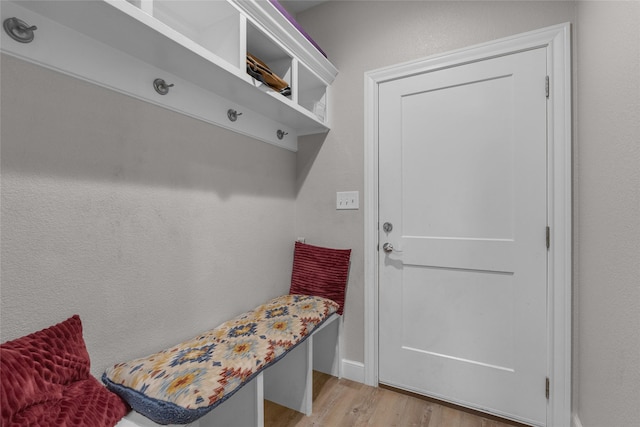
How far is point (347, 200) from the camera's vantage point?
1.92 meters

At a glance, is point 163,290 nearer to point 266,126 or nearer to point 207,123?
point 207,123

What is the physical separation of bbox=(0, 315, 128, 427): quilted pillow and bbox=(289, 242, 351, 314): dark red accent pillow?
1.17 metres

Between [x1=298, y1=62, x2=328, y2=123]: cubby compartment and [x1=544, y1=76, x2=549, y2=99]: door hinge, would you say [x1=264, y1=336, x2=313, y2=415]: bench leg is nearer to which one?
[x1=298, y1=62, x2=328, y2=123]: cubby compartment

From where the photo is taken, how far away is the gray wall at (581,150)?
34.3 inches

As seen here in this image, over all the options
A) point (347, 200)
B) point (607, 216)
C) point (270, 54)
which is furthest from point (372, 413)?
point (270, 54)

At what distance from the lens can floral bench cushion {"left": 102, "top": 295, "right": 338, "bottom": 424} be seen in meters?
0.86

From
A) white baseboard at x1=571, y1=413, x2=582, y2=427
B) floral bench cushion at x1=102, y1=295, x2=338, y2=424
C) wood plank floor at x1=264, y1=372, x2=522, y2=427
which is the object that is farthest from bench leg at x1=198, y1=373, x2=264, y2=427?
white baseboard at x1=571, y1=413, x2=582, y2=427

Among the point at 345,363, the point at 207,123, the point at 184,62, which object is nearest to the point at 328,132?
the point at 207,123

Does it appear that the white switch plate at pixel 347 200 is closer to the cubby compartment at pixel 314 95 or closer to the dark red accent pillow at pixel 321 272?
the dark red accent pillow at pixel 321 272

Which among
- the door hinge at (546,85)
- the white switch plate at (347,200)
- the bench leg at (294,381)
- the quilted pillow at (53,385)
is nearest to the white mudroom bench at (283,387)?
the bench leg at (294,381)

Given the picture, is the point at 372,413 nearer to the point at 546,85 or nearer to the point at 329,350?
the point at 329,350

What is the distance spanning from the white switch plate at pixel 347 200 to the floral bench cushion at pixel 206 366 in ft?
2.45

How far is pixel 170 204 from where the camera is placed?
4.09ft

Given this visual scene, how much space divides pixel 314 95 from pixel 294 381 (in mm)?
1833
